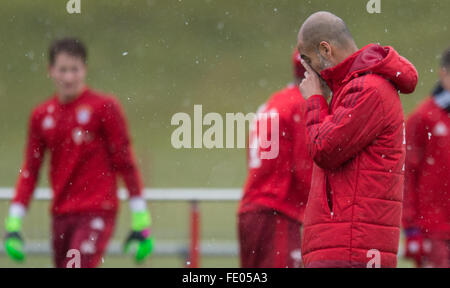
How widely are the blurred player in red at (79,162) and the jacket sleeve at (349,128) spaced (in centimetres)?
173

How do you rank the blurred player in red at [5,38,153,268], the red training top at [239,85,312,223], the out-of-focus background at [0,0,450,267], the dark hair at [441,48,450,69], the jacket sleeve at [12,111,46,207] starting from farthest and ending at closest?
1. the out-of-focus background at [0,0,450,267]
2. the dark hair at [441,48,450,69]
3. the jacket sleeve at [12,111,46,207]
4. the blurred player in red at [5,38,153,268]
5. the red training top at [239,85,312,223]

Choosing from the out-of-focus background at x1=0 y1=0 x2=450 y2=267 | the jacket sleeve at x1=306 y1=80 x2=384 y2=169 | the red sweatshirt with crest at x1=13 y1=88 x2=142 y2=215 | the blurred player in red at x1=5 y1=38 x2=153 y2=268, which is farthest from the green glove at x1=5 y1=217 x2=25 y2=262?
the out-of-focus background at x1=0 y1=0 x2=450 y2=267

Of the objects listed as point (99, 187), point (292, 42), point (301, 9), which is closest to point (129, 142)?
point (99, 187)

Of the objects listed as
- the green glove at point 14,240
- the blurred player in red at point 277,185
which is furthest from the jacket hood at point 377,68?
the green glove at point 14,240

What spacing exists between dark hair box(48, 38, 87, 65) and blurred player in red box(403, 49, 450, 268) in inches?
72.0

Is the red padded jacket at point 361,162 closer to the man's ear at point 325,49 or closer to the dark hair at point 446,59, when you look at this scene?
the man's ear at point 325,49

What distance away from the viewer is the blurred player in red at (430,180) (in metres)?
4.84

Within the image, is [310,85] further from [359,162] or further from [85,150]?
[85,150]

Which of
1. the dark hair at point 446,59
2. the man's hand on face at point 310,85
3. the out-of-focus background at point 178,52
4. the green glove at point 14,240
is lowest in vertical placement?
the green glove at point 14,240

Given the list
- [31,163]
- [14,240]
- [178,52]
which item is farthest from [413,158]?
[178,52]

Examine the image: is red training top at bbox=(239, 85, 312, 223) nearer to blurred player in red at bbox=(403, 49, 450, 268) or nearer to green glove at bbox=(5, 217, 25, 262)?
blurred player in red at bbox=(403, 49, 450, 268)

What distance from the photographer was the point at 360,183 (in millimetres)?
3213

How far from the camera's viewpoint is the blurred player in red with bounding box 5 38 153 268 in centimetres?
467
